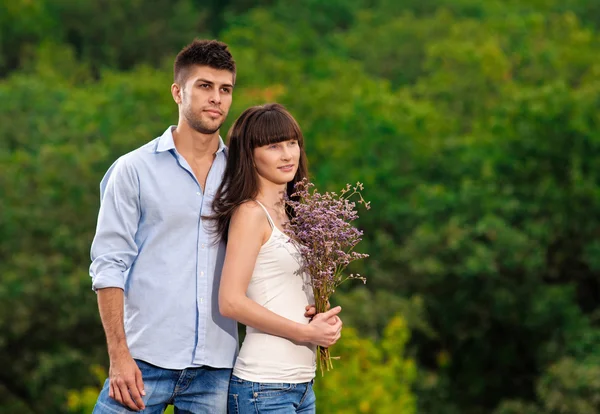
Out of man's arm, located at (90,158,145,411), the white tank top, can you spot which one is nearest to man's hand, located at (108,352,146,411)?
man's arm, located at (90,158,145,411)

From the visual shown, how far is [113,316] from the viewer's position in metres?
3.54

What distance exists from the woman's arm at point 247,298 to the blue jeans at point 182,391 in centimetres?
25

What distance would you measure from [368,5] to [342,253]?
43026 millimetres

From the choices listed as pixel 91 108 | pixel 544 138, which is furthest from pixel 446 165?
pixel 91 108

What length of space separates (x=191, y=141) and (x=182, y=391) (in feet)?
2.83

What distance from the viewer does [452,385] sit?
71.1 ft

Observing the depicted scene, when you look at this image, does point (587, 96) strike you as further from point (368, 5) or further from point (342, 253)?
point (368, 5)

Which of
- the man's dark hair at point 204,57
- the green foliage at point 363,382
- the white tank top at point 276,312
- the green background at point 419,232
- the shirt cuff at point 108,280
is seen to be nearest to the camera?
the shirt cuff at point 108,280

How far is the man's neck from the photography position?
379cm

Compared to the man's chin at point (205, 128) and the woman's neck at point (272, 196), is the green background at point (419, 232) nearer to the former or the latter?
the woman's neck at point (272, 196)

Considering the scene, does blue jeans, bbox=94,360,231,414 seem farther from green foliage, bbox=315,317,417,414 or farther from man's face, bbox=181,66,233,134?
green foliage, bbox=315,317,417,414

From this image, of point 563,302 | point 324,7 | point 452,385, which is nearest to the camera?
point 563,302

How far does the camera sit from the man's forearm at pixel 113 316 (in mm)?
3533

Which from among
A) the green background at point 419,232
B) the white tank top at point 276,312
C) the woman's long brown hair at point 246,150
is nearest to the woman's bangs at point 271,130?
the woman's long brown hair at point 246,150
